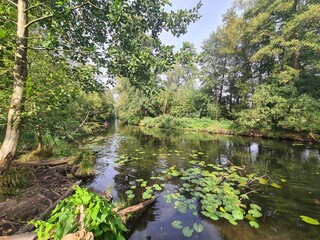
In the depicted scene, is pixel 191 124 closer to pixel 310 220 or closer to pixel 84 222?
pixel 310 220

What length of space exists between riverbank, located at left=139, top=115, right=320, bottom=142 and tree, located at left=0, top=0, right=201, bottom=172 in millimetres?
16561

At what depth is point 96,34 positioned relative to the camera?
4055mm

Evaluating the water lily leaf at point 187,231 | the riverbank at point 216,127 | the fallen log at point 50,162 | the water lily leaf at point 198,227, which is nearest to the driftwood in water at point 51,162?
the fallen log at point 50,162

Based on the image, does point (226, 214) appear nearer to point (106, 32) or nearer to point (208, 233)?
point (208, 233)

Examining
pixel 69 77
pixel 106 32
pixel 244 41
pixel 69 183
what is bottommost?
pixel 69 183

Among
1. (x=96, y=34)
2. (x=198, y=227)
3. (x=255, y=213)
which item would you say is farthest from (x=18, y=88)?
(x=255, y=213)

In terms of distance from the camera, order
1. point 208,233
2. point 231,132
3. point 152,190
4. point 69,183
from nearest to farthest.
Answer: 1. point 208,233
2. point 69,183
3. point 152,190
4. point 231,132

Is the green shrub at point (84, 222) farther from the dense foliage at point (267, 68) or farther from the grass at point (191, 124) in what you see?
the grass at point (191, 124)

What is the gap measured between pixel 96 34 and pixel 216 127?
63.8 feet

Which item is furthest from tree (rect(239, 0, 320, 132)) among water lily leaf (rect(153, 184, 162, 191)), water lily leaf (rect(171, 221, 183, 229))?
water lily leaf (rect(171, 221, 183, 229))

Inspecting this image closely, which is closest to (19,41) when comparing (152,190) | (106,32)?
(106,32)

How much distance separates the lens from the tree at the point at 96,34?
10.6 ft

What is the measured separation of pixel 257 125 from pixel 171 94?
14.3 metres

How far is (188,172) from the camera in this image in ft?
22.3
